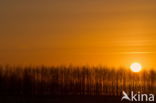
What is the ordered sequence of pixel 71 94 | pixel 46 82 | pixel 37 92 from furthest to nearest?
pixel 46 82, pixel 37 92, pixel 71 94

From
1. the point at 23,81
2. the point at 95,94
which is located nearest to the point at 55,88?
the point at 23,81

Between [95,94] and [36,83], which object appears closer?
[95,94]

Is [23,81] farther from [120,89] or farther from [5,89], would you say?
[120,89]

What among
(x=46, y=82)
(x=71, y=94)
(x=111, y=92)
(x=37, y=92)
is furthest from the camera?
(x=46, y=82)

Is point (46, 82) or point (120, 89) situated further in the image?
point (46, 82)

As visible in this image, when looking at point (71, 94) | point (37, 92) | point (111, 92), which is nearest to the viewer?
point (111, 92)

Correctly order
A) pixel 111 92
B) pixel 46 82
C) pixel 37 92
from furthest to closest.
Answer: pixel 46 82 < pixel 37 92 < pixel 111 92

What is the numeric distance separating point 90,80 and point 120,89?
7.96 meters

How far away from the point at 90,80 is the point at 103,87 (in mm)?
3728

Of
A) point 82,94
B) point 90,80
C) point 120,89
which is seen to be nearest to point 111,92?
point 120,89

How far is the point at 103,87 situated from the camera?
1854 inches

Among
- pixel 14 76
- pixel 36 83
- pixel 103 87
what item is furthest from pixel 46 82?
pixel 103 87

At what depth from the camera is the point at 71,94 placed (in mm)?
46844

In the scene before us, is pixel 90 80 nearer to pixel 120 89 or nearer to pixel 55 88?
pixel 55 88
